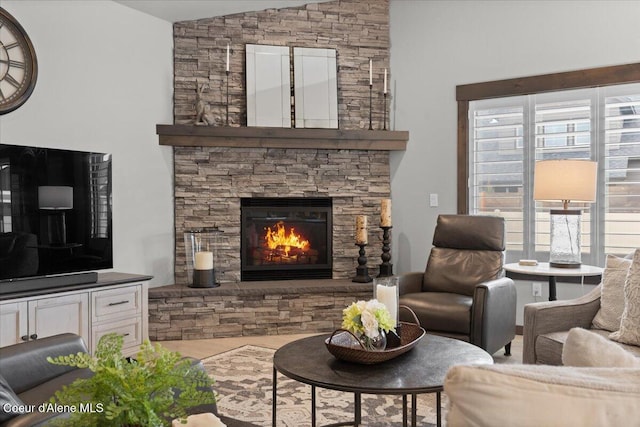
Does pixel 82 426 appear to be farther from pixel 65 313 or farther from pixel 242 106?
pixel 242 106

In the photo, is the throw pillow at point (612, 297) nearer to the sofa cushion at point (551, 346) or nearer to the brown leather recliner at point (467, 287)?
the sofa cushion at point (551, 346)

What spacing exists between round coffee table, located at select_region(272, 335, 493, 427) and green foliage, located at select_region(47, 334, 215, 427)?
1.01 meters

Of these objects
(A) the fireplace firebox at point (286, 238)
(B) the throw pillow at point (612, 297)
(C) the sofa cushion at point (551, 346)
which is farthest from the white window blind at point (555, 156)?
(C) the sofa cushion at point (551, 346)

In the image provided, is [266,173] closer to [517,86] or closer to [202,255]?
[202,255]

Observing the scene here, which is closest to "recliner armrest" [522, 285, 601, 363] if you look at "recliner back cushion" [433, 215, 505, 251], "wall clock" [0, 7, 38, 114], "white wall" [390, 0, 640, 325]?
"recliner back cushion" [433, 215, 505, 251]

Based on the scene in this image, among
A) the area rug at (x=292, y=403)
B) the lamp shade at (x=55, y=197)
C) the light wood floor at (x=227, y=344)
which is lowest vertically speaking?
the light wood floor at (x=227, y=344)

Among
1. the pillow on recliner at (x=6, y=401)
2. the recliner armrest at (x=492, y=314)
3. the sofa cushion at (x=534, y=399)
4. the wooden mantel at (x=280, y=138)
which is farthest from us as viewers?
the wooden mantel at (x=280, y=138)

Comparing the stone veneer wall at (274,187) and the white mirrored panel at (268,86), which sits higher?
the white mirrored panel at (268,86)

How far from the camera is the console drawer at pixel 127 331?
3910 millimetres

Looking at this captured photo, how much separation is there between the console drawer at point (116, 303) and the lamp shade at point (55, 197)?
655 millimetres

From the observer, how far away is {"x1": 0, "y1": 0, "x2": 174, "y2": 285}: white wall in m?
4.04

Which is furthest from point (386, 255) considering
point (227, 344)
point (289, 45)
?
point (289, 45)

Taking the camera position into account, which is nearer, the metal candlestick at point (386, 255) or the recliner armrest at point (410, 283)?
the recliner armrest at point (410, 283)

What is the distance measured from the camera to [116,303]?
4.02m
